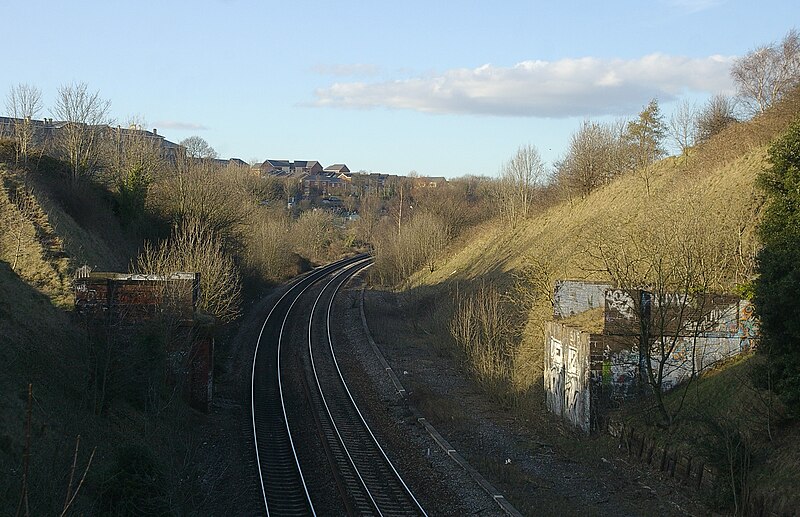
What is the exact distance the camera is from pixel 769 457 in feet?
39.0

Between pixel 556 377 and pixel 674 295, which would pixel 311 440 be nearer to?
pixel 556 377

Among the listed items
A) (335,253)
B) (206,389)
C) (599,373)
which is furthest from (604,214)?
(335,253)

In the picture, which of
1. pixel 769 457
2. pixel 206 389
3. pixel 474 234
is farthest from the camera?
pixel 474 234

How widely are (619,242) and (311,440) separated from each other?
1055 cm

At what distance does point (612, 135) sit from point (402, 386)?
29939mm

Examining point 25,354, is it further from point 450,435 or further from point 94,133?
point 94,133

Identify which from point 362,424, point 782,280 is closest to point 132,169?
point 362,424

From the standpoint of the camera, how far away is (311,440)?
1678cm

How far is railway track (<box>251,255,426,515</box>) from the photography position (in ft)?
42.4

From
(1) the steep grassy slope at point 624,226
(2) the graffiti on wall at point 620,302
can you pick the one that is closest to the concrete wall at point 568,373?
(2) the graffiti on wall at point 620,302

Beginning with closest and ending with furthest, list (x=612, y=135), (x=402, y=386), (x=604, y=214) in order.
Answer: (x=402, y=386)
(x=604, y=214)
(x=612, y=135)

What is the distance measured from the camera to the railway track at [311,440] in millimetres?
12922

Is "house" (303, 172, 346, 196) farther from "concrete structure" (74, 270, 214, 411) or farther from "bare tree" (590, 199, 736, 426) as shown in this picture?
"bare tree" (590, 199, 736, 426)

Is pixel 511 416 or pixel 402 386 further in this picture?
pixel 402 386
